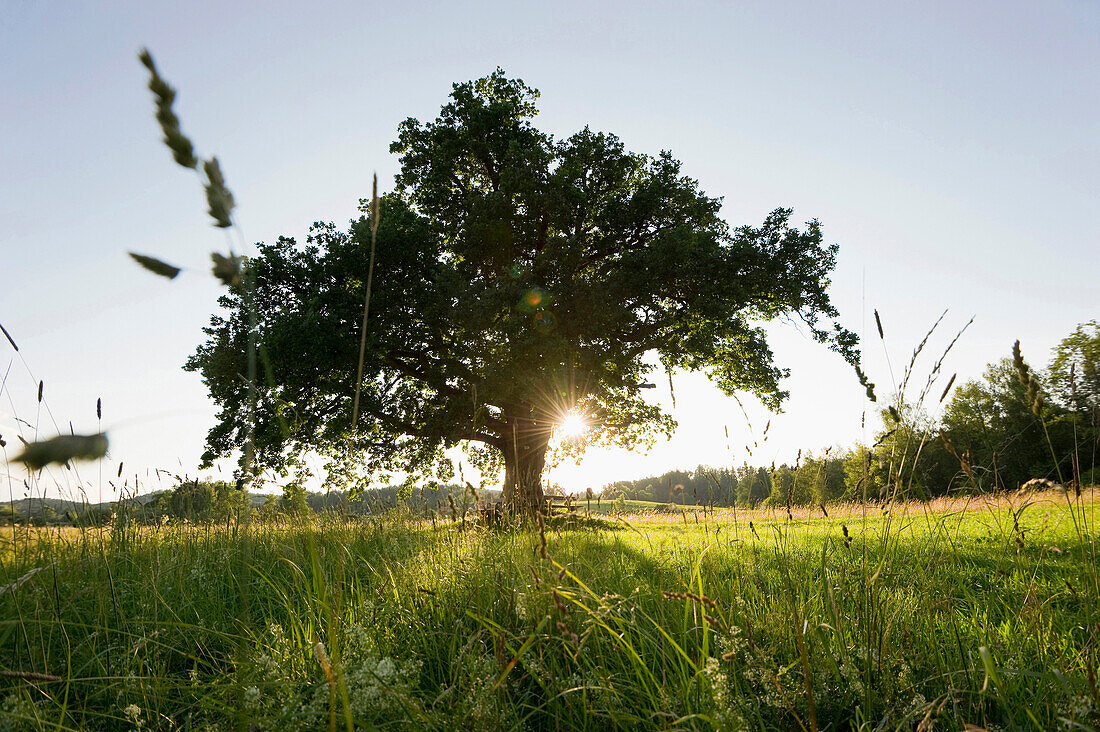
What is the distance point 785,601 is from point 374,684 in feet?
6.76

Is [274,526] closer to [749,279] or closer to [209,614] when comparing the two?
[209,614]

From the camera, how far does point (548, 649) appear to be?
234cm

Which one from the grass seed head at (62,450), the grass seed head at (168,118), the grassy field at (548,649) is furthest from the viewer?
the grassy field at (548,649)

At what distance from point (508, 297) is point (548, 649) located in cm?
1417

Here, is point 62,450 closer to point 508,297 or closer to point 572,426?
point 508,297

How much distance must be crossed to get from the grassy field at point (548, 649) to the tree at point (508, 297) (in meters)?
11.0

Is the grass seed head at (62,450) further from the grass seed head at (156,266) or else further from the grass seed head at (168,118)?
the grass seed head at (168,118)

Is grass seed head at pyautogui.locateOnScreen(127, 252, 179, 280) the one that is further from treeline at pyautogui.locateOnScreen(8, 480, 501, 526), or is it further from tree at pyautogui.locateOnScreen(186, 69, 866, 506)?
tree at pyautogui.locateOnScreen(186, 69, 866, 506)

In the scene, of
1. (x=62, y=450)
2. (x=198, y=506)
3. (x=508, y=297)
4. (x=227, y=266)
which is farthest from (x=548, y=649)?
(x=508, y=297)

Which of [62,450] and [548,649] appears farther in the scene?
[548,649]

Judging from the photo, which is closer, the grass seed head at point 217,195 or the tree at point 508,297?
the grass seed head at point 217,195

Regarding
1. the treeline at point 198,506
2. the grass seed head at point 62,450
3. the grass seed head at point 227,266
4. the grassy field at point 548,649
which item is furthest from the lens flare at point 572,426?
the grass seed head at point 62,450

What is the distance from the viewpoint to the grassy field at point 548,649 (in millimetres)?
1827

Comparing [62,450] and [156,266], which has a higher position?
[156,266]
